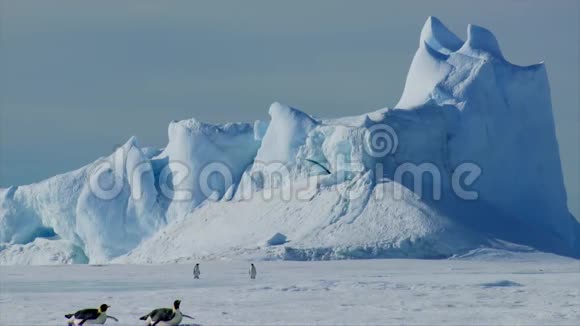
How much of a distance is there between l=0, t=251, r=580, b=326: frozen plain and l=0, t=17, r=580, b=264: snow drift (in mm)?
9445

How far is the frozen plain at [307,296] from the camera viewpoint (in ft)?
63.1

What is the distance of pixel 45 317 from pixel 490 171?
114 feet

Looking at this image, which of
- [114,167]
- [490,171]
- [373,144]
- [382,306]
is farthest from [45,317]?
[114,167]

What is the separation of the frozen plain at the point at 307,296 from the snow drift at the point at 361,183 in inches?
372

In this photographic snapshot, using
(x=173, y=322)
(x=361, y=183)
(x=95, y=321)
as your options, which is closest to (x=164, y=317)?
(x=173, y=322)

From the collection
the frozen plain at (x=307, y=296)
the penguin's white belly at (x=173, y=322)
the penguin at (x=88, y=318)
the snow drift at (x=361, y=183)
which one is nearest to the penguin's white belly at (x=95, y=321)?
the penguin at (x=88, y=318)

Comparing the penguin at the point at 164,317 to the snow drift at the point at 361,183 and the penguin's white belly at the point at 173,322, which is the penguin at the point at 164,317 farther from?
the snow drift at the point at 361,183

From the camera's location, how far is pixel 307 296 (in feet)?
79.1

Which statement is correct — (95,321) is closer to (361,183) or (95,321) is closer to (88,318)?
(88,318)

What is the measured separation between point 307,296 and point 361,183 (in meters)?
25.3

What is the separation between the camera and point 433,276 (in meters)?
32.2

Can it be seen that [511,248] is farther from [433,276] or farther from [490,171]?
[433,276]

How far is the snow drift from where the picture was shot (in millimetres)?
48406

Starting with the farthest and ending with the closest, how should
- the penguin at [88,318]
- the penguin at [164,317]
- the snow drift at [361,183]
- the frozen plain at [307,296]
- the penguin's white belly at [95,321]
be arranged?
the snow drift at [361,183]
the frozen plain at [307,296]
the penguin's white belly at [95,321]
the penguin at [88,318]
the penguin at [164,317]
